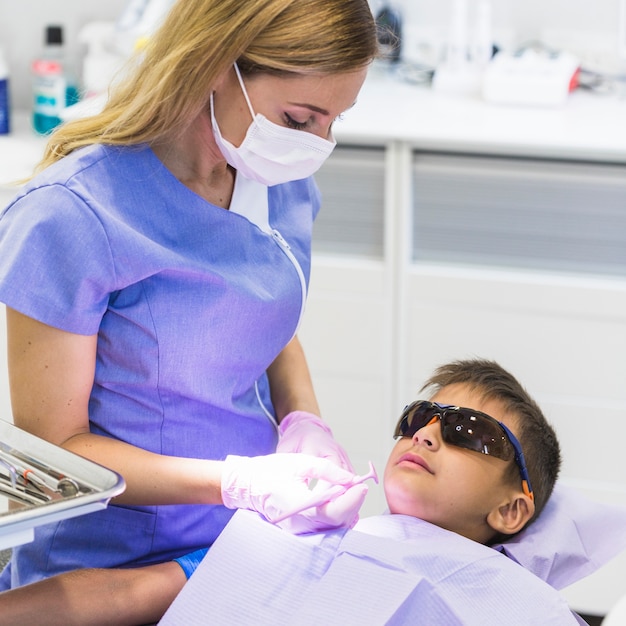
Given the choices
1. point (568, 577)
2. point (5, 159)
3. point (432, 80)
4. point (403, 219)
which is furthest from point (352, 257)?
point (568, 577)

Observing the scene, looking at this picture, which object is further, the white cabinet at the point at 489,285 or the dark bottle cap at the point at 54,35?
the dark bottle cap at the point at 54,35

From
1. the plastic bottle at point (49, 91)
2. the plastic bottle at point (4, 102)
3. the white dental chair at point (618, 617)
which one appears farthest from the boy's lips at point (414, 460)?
the plastic bottle at point (4, 102)

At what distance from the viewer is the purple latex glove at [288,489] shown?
1.34 m

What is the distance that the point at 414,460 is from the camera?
1.58m

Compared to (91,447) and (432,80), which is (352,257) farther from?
(91,447)

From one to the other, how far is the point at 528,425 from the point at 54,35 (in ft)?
5.88

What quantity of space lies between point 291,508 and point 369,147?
3.94 feet

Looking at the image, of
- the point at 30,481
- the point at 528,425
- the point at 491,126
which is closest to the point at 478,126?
the point at 491,126

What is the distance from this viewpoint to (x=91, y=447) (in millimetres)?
1325

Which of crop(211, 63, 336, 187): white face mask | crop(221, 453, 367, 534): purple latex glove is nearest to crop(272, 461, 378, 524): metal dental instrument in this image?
crop(221, 453, 367, 534): purple latex glove

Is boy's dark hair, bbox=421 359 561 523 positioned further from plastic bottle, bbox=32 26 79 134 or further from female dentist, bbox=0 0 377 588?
plastic bottle, bbox=32 26 79 134

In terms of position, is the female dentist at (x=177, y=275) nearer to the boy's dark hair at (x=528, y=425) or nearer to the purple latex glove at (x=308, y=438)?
the purple latex glove at (x=308, y=438)

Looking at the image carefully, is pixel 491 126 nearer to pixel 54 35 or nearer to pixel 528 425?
pixel 528 425

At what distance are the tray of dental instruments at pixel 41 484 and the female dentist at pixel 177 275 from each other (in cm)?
13
